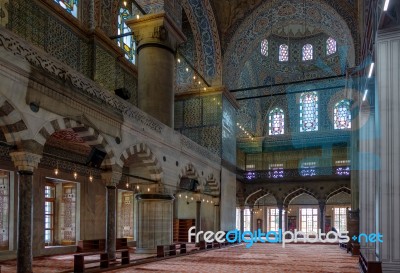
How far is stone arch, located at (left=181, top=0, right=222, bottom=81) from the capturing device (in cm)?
2048

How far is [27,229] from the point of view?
775cm

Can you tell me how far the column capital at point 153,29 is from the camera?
15.0m

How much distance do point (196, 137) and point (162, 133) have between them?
7098mm

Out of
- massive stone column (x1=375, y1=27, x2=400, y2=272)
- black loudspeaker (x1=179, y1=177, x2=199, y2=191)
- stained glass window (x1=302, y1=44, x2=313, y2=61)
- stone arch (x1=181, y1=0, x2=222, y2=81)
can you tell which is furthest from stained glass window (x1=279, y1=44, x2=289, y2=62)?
massive stone column (x1=375, y1=27, x2=400, y2=272)

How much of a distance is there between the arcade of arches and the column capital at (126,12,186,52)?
0.15 feet

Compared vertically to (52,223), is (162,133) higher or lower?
higher

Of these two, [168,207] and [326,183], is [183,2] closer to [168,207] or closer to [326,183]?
[168,207]

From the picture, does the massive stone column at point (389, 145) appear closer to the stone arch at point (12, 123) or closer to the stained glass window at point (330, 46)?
the stone arch at point (12, 123)

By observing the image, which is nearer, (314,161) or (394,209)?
(394,209)

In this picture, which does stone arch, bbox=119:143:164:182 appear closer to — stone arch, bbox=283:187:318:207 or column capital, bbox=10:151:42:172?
column capital, bbox=10:151:42:172

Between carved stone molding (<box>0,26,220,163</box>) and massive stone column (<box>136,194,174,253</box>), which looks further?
massive stone column (<box>136,194,174,253</box>)

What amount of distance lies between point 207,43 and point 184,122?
399cm

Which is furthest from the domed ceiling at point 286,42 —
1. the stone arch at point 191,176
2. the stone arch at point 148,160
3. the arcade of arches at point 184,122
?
the stone arch at point 148,160

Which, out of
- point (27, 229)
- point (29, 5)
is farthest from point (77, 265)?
point (29, 5)
